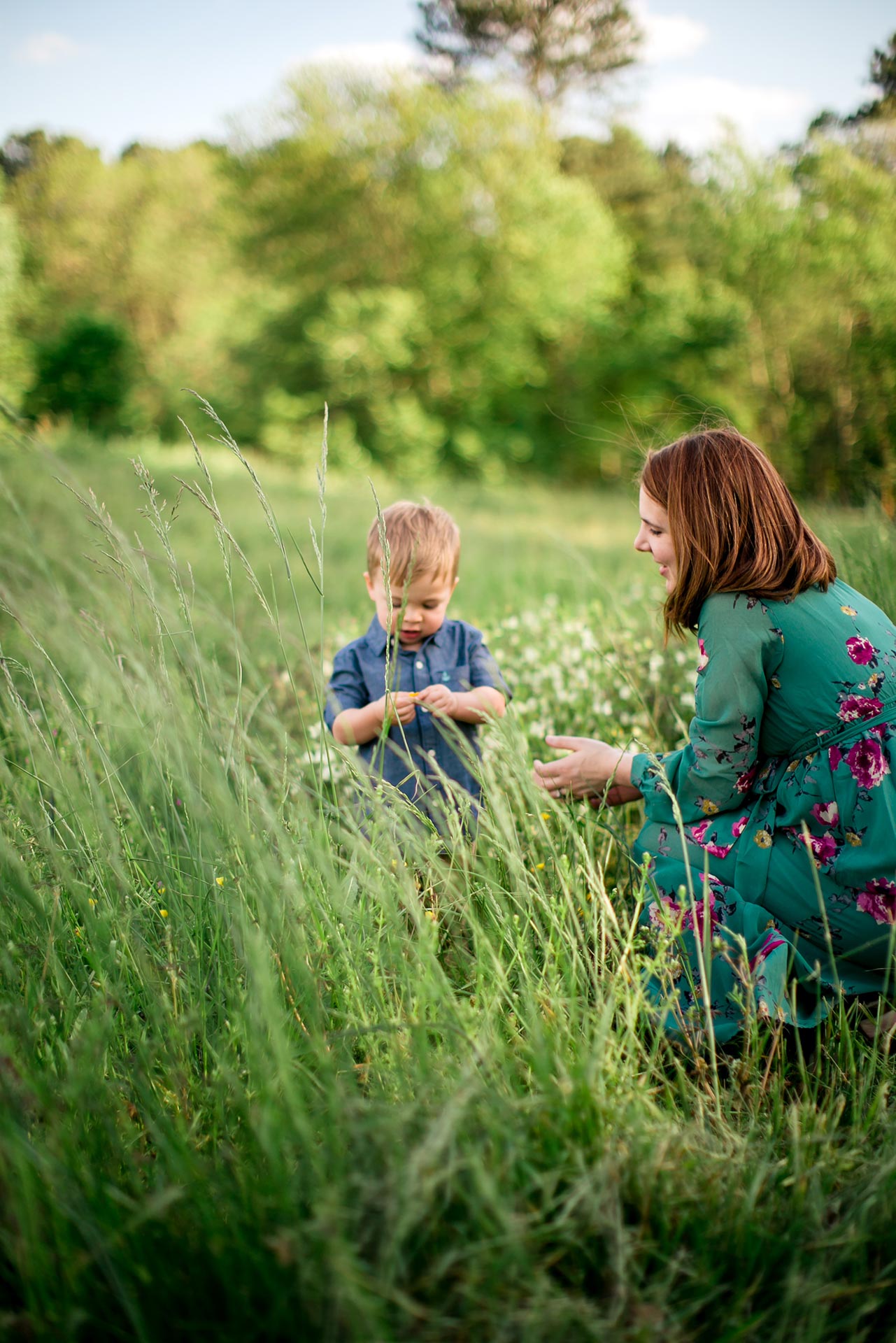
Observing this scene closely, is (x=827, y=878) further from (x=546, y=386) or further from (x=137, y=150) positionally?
(x=137, y=150)

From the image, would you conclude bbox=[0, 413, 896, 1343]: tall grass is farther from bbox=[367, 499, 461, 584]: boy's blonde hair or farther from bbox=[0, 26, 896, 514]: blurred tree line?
bbox=[0, 26, 896, 514]: blurred tree line

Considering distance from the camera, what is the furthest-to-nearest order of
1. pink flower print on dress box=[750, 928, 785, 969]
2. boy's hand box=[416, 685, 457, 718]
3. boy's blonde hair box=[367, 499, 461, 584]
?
1. boy's blonde hair box=[367, 499, 461, 584]
2. boy's hand box=[416, 685, 457, 718]
3. pink flower print on dress box=[750, 928, 785, 969]

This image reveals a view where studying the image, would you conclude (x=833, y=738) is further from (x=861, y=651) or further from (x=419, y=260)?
(x=419, y=260)

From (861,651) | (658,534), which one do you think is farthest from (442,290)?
(861,651)

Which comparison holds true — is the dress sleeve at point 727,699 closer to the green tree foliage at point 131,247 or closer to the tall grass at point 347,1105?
the tall grass at point 347,1105

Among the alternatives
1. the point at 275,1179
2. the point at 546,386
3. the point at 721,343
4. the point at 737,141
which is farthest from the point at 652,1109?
the point at 546,386

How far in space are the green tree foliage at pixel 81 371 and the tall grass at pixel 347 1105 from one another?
26.7 meters

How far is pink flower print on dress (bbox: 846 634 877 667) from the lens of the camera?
1.97m

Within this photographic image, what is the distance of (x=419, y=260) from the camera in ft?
75.7

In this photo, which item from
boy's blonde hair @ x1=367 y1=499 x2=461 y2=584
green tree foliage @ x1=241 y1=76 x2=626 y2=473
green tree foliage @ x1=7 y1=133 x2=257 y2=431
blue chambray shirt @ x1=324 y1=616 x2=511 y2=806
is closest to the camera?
boy's blonde hair @ x1=367 y1=499 x2=461 y2=584

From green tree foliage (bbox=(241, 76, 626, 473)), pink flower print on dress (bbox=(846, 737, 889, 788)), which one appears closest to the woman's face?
pink flower print on dress (bbox=(846, 737, 889, 788))

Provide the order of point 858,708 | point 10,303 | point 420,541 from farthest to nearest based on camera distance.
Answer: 1. point 10,303
2. point 420,541
3. point 858,708

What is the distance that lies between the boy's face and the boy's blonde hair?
24 mm

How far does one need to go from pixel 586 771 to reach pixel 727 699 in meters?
0.43
